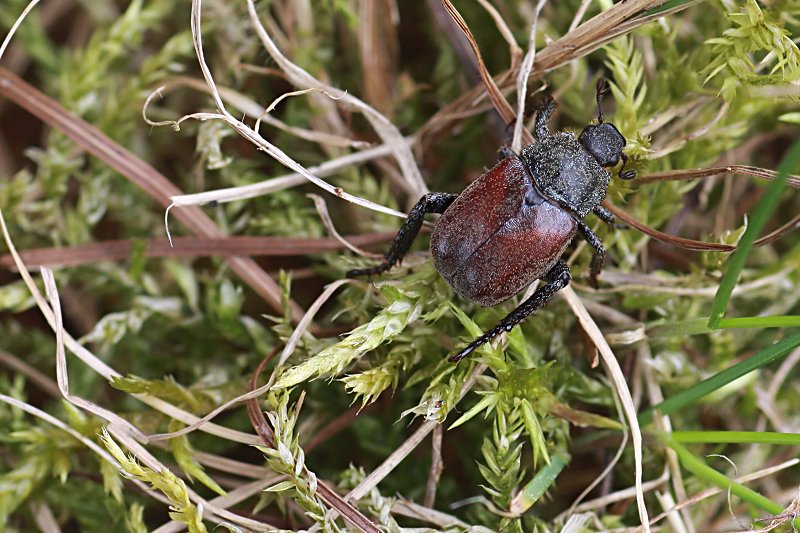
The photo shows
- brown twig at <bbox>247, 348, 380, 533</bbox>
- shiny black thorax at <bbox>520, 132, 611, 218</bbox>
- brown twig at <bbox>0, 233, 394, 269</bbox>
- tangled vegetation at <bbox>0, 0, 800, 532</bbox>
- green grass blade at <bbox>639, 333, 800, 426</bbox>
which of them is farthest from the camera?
brown twig at <bbox>0, 233, 394, 269</bbox>

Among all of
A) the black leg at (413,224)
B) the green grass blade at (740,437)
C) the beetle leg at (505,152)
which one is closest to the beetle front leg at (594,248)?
the beetle leg at (505,152)

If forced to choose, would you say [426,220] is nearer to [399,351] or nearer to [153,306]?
[399,351]

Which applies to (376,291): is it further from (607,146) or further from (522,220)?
(607,146)

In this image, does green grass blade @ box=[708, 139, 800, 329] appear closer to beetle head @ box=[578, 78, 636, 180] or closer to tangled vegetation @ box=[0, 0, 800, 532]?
tangled vegetation @ box=[0, 0, 800, 532]

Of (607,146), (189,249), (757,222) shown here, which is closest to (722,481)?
(757,222)

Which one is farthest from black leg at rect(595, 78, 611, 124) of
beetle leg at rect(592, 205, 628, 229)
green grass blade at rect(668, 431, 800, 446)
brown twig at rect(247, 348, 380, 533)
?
brown twig at rect(247, 348, 380, 533)

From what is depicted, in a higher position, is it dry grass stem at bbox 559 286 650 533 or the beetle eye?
the beetle eye
